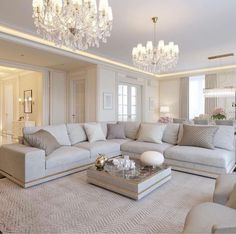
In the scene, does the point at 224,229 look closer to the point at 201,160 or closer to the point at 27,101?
the point at 201,160

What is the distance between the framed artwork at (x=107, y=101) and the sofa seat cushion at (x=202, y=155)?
10.1 feet

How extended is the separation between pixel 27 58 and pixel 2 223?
14.6 ft

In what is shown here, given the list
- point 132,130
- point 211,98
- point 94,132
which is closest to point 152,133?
point 132,130

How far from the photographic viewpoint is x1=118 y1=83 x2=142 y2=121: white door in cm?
703

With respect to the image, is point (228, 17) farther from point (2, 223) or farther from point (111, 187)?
point (2, 223)

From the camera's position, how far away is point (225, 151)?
331 centimetres

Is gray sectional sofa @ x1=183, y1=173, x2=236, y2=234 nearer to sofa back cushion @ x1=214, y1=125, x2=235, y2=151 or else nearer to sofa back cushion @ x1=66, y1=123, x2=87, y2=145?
sofa back cushion @ x1=214, y1=125, x2=235, y2=151

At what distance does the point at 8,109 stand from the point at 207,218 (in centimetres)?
932

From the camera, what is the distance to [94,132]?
13.9ft

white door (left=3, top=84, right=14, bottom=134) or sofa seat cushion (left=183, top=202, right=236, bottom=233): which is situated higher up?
white door (left=3, top=84, right=14, bottom=134)

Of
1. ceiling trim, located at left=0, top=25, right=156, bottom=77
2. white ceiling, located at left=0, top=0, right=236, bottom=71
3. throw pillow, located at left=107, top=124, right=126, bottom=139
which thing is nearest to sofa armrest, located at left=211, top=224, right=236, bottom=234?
white ceiling, located at left=0, top=0, right=236, bottom=71

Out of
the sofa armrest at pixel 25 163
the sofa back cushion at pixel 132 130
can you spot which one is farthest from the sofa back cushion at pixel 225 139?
the sofa armrest at pixel 25 163

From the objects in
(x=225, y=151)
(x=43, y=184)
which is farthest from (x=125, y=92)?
(x=43, y=184)

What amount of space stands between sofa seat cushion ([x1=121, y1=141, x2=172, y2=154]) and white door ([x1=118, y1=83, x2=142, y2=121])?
9.43 feet
